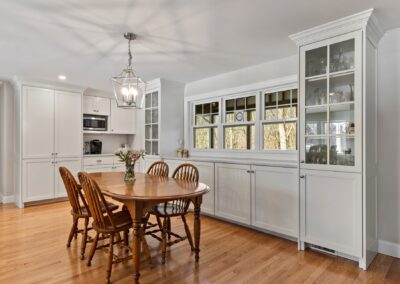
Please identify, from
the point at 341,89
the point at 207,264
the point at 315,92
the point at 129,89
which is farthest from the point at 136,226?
the point at 341,89

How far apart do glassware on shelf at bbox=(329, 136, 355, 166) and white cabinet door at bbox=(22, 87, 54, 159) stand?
4791 mm

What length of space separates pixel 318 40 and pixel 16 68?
14.5 feet

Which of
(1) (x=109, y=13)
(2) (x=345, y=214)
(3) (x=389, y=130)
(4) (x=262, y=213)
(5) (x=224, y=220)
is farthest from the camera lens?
(5) (x=224, y=220)

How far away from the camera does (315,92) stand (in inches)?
109

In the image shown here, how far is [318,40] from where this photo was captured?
2689 mm

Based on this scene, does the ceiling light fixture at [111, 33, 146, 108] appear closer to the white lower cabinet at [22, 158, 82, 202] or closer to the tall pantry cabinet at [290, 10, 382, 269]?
the tall pantry cabinet at [290, 10, 382, 269]

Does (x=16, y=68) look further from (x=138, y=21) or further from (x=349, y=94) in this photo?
(x=349, y=94)

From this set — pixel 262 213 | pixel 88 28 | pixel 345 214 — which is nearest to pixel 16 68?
pixel 88 28

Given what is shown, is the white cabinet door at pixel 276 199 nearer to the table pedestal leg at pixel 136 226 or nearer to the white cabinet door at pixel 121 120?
the table pedestal leg at pixel 136 226

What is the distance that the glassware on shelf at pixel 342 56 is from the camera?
2504 mm

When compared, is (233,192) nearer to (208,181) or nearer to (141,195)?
(208,181)

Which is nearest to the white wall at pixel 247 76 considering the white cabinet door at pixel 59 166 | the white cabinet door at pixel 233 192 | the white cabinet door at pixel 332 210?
the white cabinet door at pixel 233 192

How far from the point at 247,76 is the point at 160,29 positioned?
184 centimetres

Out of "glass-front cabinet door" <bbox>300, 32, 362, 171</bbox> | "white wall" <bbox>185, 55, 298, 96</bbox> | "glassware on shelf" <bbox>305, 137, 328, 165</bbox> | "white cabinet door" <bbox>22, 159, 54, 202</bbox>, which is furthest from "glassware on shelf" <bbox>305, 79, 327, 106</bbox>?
"white cabinet door" <bbox>22, 159, 54, 202</bbox>
